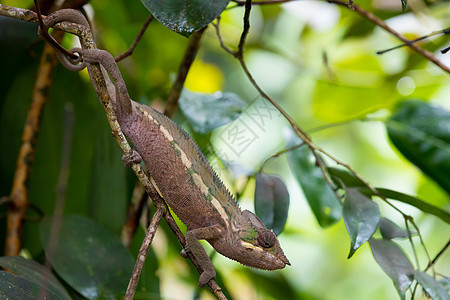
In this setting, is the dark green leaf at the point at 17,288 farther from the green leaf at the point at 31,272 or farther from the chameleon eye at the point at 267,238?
the chameleon eye at the point at 267,238

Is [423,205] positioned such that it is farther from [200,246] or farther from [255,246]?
[200,246]

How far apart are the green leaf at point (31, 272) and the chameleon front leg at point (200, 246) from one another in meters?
0.30

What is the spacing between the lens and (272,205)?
1316 millimetres

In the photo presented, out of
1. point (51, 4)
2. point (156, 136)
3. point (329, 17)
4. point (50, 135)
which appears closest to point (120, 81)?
point (156, 136)

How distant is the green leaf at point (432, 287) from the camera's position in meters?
1.10

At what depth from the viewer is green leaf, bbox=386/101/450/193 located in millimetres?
1554

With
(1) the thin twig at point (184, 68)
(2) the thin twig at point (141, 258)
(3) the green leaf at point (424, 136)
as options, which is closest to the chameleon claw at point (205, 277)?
(2) the thin twig at point (141, 258)

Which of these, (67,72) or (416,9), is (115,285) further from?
(416,9)

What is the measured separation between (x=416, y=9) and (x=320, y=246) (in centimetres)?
172

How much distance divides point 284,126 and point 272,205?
3.21 feet

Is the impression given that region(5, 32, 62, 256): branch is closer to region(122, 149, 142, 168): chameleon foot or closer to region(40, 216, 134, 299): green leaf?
region(40, 216, 134, 299): green leaf

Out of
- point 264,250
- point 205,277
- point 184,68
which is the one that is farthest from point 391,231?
point 184,68

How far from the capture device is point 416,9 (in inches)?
79.4

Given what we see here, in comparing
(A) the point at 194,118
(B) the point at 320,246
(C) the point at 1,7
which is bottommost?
(B) the point at 320,246
